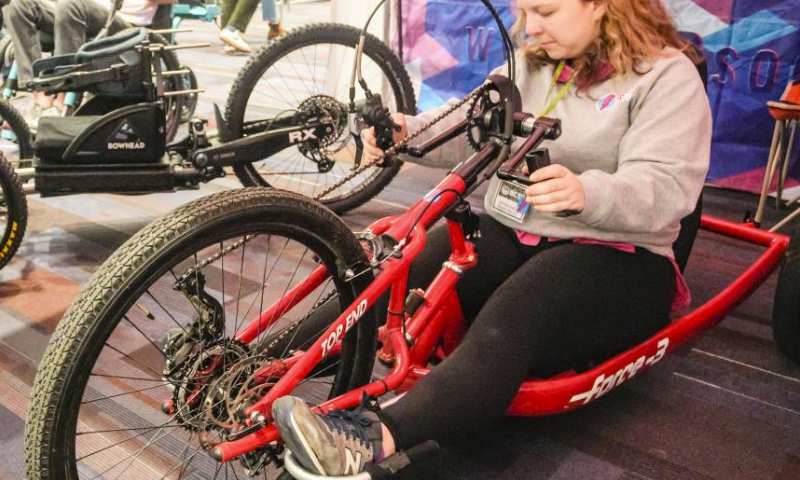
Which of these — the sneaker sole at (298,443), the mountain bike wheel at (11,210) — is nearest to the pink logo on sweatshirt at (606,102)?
the sneaker sole at (298,443)

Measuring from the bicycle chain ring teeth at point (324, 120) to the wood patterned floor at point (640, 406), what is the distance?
65 centimetres

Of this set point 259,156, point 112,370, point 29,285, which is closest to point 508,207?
point 112,370

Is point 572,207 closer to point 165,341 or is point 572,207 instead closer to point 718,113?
point 165,341

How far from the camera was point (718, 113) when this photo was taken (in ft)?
9.44

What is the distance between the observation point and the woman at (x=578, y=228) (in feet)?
3.88

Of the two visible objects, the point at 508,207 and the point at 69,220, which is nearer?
the point at 508,207

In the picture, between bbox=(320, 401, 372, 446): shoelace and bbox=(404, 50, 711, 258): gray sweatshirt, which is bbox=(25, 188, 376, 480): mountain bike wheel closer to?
bbox=(320, 401, 372, 446): shoelace

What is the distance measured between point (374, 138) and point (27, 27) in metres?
2.15

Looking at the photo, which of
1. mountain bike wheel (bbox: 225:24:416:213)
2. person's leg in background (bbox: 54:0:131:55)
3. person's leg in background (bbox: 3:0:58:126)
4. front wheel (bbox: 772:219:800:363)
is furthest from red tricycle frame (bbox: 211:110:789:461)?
person's leg in background (bbox: 3:0:58:126)

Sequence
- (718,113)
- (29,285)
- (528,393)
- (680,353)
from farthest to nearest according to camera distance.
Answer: (718,113) < (29,285) < (680,353) < (528,393)

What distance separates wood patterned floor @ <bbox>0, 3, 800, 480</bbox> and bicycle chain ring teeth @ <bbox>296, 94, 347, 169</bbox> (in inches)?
25.7

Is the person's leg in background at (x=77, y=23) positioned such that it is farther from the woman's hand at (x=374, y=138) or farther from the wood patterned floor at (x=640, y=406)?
the woman's hand at (x=374, y=138)

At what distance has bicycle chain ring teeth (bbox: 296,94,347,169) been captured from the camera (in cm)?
242

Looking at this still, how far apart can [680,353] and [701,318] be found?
247 mm
